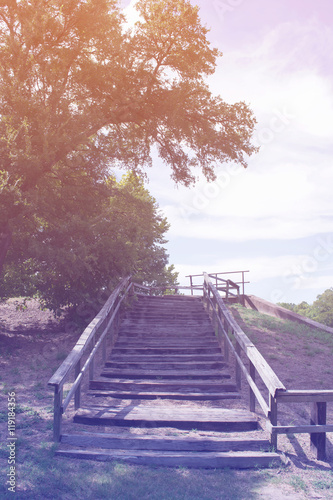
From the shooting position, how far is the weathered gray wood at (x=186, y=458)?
14.6 feet

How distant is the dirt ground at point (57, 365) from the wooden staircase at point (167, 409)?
1.63 feet

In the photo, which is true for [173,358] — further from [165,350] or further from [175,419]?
[175,419]

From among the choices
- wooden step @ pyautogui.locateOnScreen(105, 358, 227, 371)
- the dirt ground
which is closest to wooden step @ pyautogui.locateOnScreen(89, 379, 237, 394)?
the dirt ground

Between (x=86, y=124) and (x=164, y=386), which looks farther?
(x=86, y=124)

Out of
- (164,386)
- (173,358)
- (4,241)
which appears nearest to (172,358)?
(173,358)

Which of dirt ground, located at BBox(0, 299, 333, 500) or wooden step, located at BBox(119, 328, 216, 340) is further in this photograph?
wooden step, located at BBox(119, 328, 216, 340)

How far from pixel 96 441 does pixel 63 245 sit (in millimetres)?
6484

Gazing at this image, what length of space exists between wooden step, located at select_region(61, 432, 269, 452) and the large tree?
19.7 feet

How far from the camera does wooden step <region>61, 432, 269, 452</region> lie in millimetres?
4832

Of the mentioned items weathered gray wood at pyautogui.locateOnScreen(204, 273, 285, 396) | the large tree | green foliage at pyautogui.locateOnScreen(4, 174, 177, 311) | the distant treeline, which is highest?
the large tree

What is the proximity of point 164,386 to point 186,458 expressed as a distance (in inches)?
106

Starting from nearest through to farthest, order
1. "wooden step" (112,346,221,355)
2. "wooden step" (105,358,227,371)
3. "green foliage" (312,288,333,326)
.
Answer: "wooden step" (105,358,227,371) < "wooden step" (112,346,221,355) < "green foliage" (312,288,333,326)

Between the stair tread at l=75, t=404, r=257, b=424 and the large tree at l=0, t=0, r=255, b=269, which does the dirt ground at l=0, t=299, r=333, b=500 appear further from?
the large tree at l=0, t=0, r=255, b=269

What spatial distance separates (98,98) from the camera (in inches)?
487
